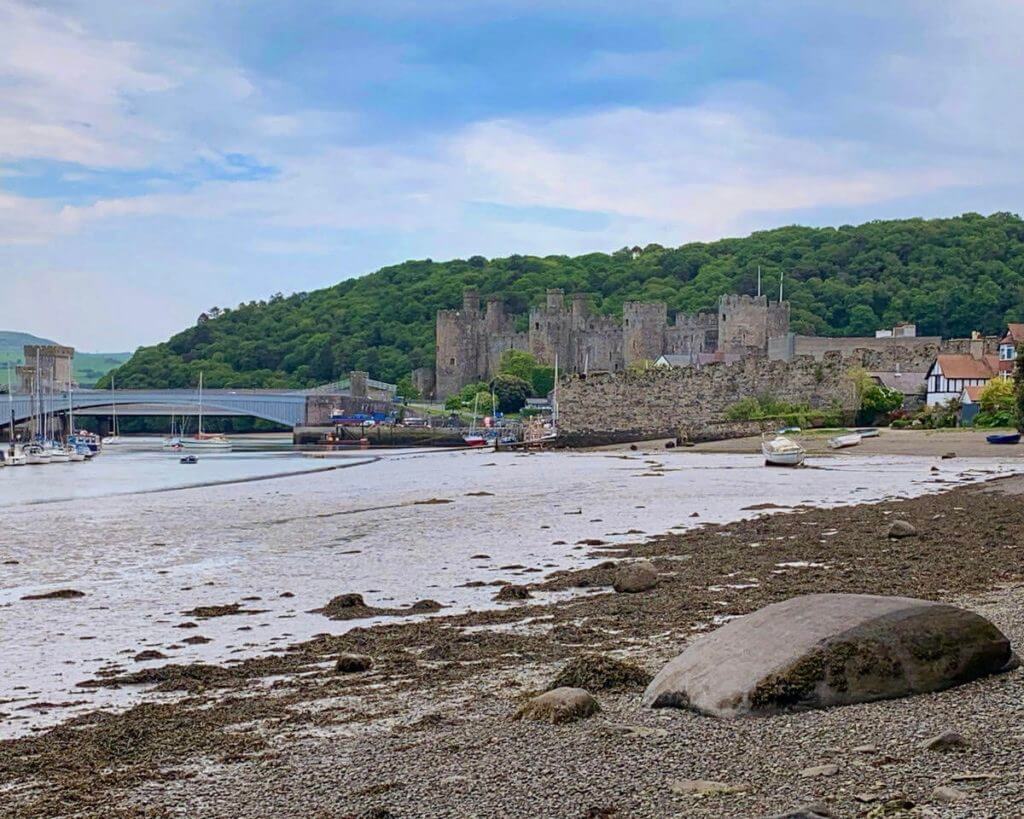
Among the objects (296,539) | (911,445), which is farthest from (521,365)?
(296,539)

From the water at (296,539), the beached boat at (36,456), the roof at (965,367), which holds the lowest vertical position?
the beached boat at (36,456)

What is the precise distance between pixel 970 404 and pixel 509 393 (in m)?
53.6

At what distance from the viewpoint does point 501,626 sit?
36.1ft

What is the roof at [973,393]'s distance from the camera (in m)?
50.8

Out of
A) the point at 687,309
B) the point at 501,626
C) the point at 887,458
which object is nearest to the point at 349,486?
the point at 887,458

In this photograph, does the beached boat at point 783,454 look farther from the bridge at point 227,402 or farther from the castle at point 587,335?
the bridge at point 227,402

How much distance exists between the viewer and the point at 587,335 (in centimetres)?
10956

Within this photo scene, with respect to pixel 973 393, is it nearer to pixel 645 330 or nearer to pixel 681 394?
pixel 681 394

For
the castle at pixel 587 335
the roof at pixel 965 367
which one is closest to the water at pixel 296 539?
the roof at pixel 965 367

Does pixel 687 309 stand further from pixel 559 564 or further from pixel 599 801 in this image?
pixel 599 801

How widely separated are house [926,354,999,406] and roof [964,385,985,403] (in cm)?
113

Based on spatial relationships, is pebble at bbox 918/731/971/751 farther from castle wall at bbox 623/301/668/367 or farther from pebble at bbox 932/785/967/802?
castle wall at bbox 623/301/668/367

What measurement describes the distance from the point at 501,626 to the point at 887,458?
95.0ft

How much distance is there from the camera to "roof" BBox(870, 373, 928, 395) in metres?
57.6
